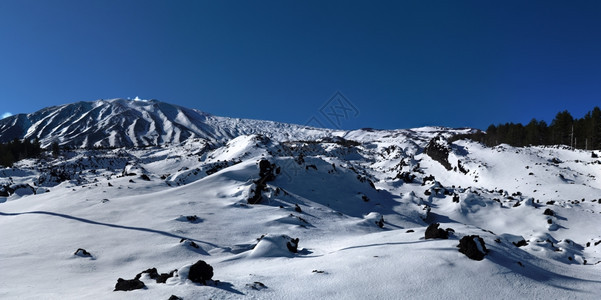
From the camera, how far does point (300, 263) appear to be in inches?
374

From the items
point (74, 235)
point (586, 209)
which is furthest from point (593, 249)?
point (74, 235)

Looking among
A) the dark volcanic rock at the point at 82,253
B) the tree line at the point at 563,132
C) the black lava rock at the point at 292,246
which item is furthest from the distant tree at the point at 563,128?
the dark volcanic rock at the point at 82,253

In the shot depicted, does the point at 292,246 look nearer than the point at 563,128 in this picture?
Yes

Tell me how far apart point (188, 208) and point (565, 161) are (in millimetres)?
61400

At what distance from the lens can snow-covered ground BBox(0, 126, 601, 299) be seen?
24.2 ft

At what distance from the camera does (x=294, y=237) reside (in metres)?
15.4

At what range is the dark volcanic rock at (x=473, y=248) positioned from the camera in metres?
8.48

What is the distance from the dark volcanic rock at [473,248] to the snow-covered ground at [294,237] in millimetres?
188

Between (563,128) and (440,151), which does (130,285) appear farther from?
(563,128)

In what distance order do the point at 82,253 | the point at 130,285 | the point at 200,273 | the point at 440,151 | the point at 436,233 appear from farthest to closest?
the point at 440,151, the point at 82,253, the point at 436,233, the point at 200,273, the point at 130,285

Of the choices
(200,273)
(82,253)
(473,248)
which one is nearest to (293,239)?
(200,273)

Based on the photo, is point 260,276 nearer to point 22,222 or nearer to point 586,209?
point 22,222

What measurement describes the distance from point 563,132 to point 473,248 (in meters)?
102

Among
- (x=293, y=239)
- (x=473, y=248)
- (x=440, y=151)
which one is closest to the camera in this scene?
(x=473, y=248)
